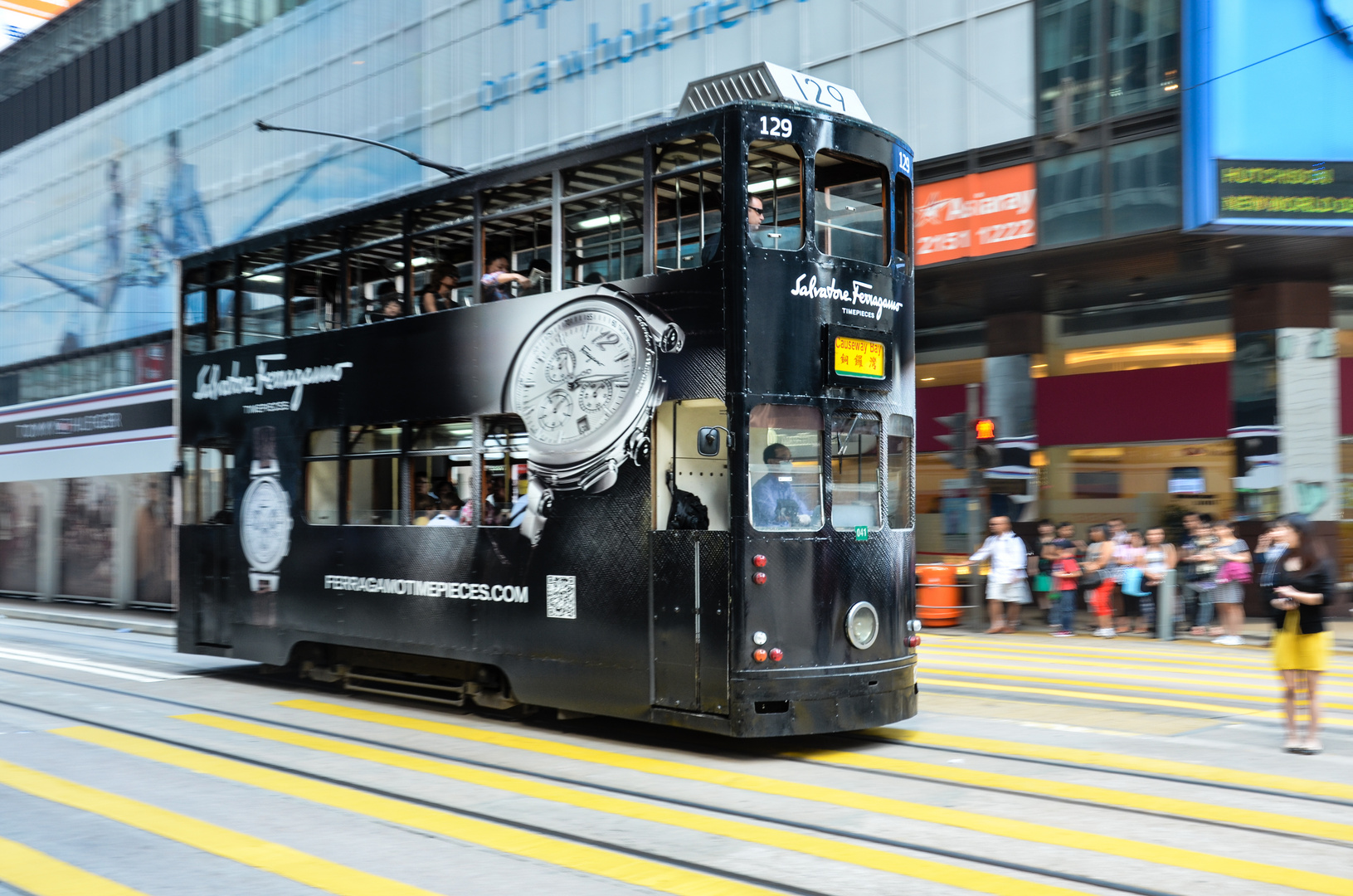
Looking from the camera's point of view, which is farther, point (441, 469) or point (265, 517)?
point (265, 517)

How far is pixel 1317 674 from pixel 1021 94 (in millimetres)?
12677

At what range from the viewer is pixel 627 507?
8.31 meters

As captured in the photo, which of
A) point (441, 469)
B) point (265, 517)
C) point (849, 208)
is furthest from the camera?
point (265, 517)

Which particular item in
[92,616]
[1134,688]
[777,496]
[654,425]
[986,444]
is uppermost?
[986,444]

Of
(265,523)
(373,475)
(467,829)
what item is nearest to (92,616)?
(265,523)

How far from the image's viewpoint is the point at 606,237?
8562 mm

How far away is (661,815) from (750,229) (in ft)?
12.3

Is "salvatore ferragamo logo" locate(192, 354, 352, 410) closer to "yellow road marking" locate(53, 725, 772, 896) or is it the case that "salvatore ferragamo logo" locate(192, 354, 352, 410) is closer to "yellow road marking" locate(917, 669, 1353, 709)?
"yellow road marking" locate(53, 725, 772, 896)

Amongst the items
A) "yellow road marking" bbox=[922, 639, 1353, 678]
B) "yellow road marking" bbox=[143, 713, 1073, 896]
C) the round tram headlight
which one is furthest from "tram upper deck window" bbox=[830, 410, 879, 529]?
"yellow road marking" bbox=[922, 639, 1353, 678]

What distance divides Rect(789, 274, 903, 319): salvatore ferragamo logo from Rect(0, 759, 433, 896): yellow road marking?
452 centimetres

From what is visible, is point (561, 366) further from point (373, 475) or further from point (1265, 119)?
point (1265, 119)

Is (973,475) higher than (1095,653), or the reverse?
(973,475)

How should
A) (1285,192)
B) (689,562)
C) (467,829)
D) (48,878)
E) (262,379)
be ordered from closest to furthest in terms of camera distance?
(48,878) → (467,829) → (689,562) → (262,379) → (1285,192)

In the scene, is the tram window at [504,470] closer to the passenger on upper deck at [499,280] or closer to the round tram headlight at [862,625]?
the passenger on upper deck at [499,280]
